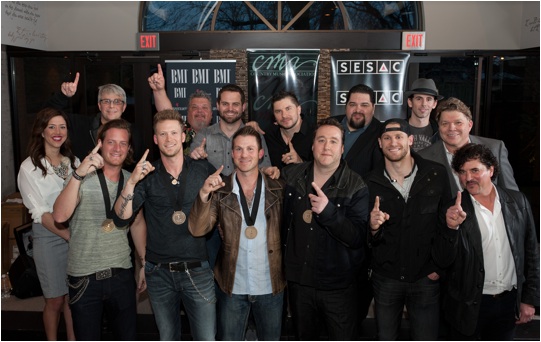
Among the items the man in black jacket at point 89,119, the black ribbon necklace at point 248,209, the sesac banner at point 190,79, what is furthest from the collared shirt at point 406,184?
the sesac banner at point 190,79

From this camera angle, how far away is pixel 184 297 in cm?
271

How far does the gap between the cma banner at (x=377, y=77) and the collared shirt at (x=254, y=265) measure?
12.2 feet

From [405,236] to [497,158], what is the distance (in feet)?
3.12

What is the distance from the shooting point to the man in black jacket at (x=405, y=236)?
2697 millimetres

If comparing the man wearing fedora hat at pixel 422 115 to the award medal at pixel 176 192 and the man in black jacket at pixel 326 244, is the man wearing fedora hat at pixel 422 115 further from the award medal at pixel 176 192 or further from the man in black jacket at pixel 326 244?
the award medal at pixel 176 192

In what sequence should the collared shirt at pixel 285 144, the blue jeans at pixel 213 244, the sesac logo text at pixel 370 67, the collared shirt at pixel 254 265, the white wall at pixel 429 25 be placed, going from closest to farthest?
the collared shirt at pixel 254 265 < the blue jeans at pixel 213 244 < the collared shirt at pixel 285 144 < the sesac logo text at pixel 370 67 < the white wall at pixel 429 25

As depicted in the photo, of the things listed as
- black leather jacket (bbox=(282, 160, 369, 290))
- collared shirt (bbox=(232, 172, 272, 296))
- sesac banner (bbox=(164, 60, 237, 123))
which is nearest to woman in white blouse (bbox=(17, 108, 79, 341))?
collared shirt (bbox=(232, 172, 272, 296))

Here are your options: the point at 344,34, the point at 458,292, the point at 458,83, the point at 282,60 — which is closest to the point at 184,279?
the point at 458,292

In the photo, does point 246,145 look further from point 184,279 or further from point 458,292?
point 458,292

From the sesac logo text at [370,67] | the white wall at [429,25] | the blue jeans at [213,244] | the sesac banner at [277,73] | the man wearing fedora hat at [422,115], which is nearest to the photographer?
the blue jeans at [213,244]

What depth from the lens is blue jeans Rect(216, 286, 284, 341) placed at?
8.91 feet

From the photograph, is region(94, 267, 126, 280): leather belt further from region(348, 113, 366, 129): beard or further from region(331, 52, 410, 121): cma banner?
region(331, 52, 410, 121): cma banner

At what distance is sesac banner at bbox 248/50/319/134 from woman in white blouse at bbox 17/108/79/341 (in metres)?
3.37

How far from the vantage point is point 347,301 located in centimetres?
271
